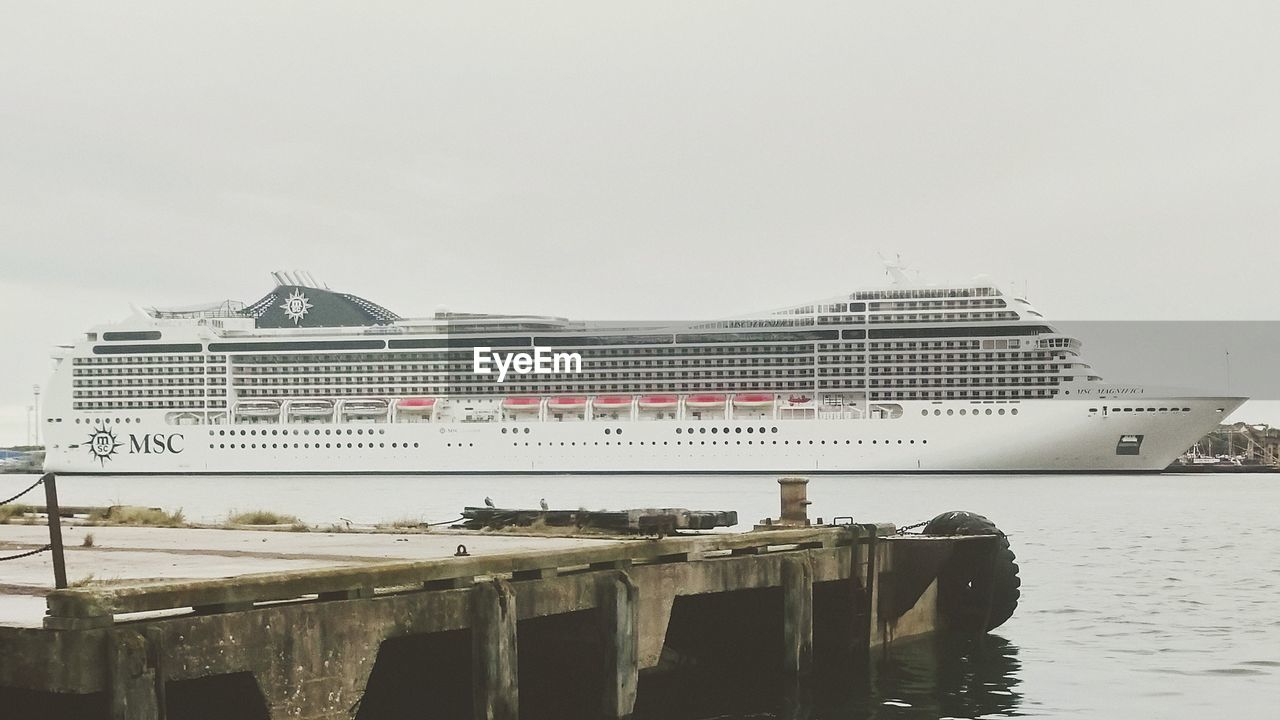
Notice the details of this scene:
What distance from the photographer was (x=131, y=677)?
24.9 feet

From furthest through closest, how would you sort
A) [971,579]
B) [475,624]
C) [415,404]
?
1. [415,404]
2. [971,579]
3. [475,624]

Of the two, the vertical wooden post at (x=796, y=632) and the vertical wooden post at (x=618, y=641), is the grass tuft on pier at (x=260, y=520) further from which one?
the vertical wooden post at (x=618, y=641)

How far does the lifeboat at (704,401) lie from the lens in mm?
75250

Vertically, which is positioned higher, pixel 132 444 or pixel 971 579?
pixel 132 444

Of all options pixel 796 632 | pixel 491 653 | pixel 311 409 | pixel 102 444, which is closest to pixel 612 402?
pixel 311 409

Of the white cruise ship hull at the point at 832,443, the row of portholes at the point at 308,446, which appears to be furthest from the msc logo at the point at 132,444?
the white cruise ship hull at the point at 832,443

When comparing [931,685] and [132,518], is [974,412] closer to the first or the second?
[132,518]

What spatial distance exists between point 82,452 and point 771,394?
41.2 meters

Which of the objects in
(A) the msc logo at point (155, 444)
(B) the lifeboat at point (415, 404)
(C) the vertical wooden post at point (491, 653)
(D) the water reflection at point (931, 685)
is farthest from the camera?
(A) the msc logo at point (155, 444)

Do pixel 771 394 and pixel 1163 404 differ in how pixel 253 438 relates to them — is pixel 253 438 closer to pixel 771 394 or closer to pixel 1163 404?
pixel 771 394

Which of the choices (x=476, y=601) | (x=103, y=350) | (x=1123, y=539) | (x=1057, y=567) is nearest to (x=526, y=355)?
(x=103, y=350)

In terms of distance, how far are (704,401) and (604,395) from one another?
6.34m

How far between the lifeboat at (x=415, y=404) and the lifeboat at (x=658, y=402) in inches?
458

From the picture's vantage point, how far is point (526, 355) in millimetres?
81312
